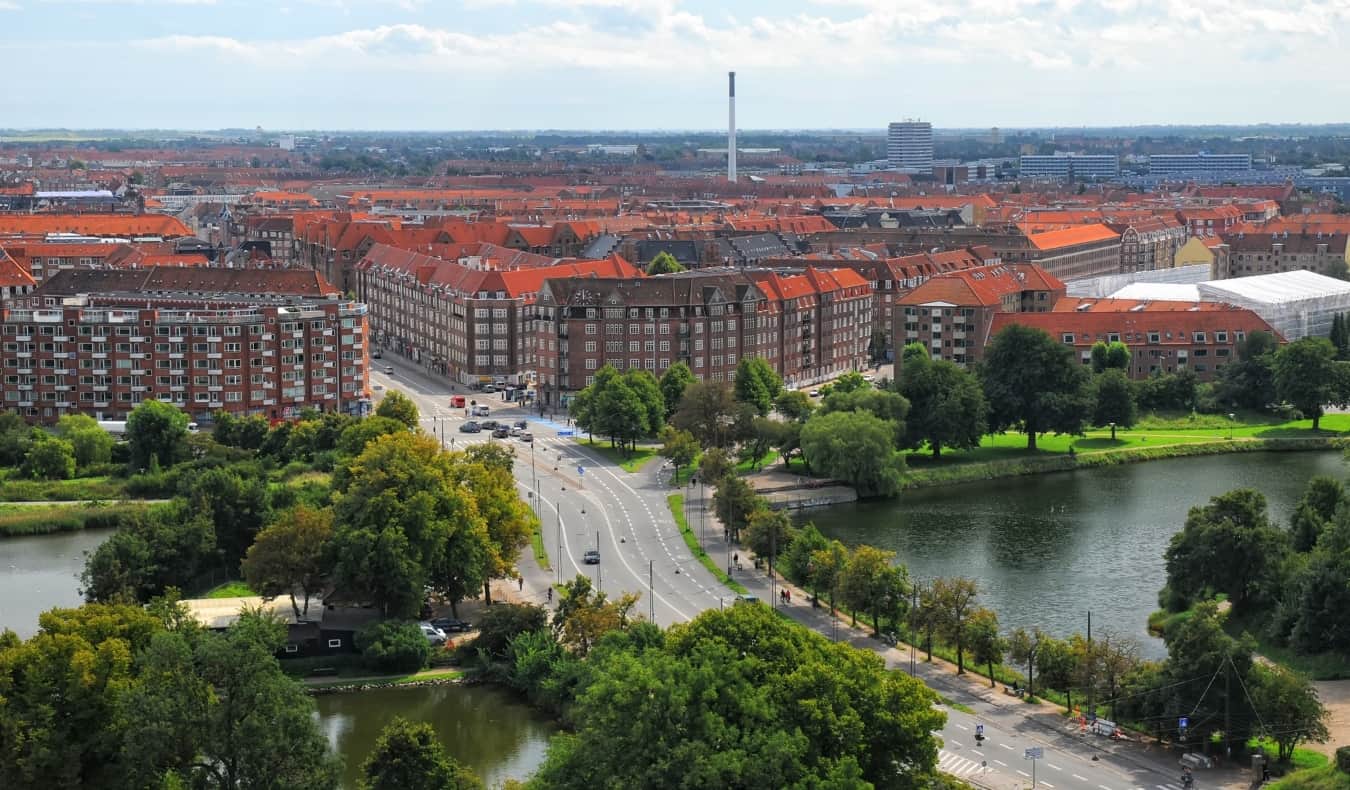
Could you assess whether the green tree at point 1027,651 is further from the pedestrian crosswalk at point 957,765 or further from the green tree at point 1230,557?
the green tree at point 1230,557

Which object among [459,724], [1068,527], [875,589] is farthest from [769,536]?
[459,724]

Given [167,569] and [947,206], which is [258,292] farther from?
[947,206]

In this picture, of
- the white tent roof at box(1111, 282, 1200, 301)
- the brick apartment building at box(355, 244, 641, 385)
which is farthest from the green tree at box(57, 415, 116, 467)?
the white tent roof at box(1111, 282, 1200, 301)

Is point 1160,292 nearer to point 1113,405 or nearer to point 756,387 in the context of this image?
point 1113,405

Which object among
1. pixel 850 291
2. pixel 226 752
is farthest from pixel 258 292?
pixel 226 752

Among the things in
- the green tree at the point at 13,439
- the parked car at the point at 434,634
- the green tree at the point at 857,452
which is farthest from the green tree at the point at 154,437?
the parked car at the point at 434,634

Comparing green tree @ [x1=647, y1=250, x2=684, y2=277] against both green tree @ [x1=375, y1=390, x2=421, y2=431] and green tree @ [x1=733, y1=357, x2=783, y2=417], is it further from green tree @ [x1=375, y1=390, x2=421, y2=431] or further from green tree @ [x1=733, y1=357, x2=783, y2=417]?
green tree @ [x1=375, y1=390, x2=421, y2=431]
